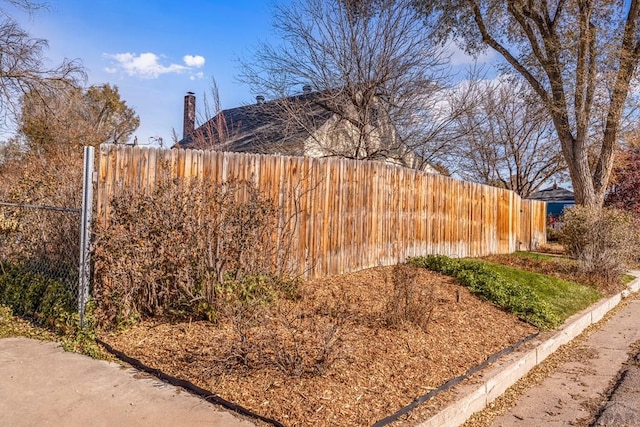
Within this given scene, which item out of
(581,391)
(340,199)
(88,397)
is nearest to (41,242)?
(88,397)

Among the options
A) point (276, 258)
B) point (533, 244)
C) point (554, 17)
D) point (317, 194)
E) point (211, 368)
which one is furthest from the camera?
point (533, 244)

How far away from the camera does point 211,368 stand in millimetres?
3955

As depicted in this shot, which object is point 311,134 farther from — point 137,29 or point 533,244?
point 533,244

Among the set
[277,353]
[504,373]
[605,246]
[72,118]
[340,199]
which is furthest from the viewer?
[72,118]

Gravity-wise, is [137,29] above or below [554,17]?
below

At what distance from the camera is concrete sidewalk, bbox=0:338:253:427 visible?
3.36m

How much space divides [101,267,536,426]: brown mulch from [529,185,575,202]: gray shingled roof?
35.3 m

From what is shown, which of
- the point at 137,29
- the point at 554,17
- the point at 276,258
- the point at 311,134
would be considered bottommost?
the point at 276,258

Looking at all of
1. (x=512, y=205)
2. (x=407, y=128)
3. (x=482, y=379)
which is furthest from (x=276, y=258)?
(x=512, y=205)

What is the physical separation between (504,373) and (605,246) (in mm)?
6919

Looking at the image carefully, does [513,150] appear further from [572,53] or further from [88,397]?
[88,397]

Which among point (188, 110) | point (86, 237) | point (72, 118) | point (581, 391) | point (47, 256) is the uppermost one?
point (188, 110)

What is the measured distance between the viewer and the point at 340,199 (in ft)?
26.1

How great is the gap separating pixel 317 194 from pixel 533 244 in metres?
11.8
